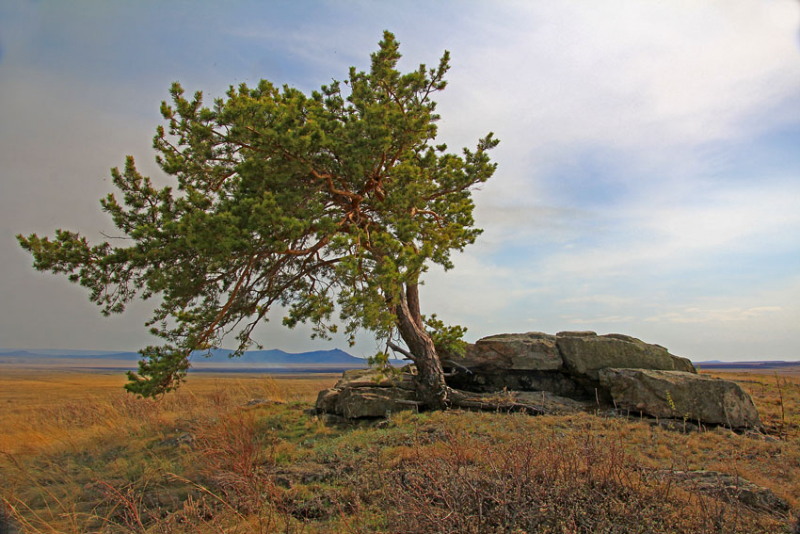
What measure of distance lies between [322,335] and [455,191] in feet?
19.5

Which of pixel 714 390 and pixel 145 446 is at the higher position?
pixel 714 390

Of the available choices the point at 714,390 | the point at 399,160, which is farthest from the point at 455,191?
the point at 714,390

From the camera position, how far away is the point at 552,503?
4.56m

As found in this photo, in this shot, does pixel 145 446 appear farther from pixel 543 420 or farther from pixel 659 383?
pixel 659 383

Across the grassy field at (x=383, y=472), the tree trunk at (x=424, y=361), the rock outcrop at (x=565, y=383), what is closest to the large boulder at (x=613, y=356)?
the rock outcrop at (x=565, y=383)

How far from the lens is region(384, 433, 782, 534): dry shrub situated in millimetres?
4172

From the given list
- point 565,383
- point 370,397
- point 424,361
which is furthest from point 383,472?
point 565,383

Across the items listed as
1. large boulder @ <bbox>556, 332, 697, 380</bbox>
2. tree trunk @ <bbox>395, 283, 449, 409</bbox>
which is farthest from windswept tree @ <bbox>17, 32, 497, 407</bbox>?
large boulder @ <bbox>556, 332, 697, 380</bbox>

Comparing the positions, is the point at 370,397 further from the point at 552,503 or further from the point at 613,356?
the point at 552,503

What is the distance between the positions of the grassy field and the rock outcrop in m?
0.92

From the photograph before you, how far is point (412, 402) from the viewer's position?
1251 centimetres

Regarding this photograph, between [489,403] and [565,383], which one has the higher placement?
[565,383]

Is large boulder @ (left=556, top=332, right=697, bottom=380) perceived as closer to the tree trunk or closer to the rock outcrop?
the rock outcrop

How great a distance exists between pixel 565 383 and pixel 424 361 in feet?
16.3
